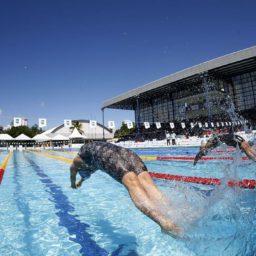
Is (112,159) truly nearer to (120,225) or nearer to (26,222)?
(120,225)

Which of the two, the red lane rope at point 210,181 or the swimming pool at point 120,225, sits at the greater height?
the red lane rope at point 210,181

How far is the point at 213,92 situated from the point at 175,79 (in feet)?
17.5

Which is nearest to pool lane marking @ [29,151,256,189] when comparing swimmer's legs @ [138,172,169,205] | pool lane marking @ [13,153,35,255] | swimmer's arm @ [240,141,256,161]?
swimmer's arm @ [240,141,256,161]

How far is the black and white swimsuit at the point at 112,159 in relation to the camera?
266cm

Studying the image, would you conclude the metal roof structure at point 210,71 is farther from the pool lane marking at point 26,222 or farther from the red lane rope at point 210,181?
the pool lane marking at point 26,222

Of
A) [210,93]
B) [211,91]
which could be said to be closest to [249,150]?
[211,91]

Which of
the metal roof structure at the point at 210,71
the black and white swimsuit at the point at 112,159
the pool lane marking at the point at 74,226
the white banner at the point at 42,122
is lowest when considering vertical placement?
the pool lane marking at the point at 74,226

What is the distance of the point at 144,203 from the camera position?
7.63 ft

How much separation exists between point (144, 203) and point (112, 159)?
619 millimetres

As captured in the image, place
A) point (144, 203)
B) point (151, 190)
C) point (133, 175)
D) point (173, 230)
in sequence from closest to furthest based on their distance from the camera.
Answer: point (173, 230) → point (144, 203) → point (151, 190) → point (133, 175)

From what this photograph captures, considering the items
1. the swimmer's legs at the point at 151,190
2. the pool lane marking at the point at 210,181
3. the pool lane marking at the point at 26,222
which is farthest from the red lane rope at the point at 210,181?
the pool lane marking at the point at 26,222

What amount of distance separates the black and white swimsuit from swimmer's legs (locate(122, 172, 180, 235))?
3.6 inches

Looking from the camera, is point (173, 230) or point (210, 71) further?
point (210, 71)

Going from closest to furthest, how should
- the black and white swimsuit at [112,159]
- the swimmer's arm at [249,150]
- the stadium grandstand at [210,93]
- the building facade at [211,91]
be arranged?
the black and white swimsuit at [112,159] < the swimmer's arm at [249,150] < the building facade at [211,91] < the stadium grandstand at [210,93]
